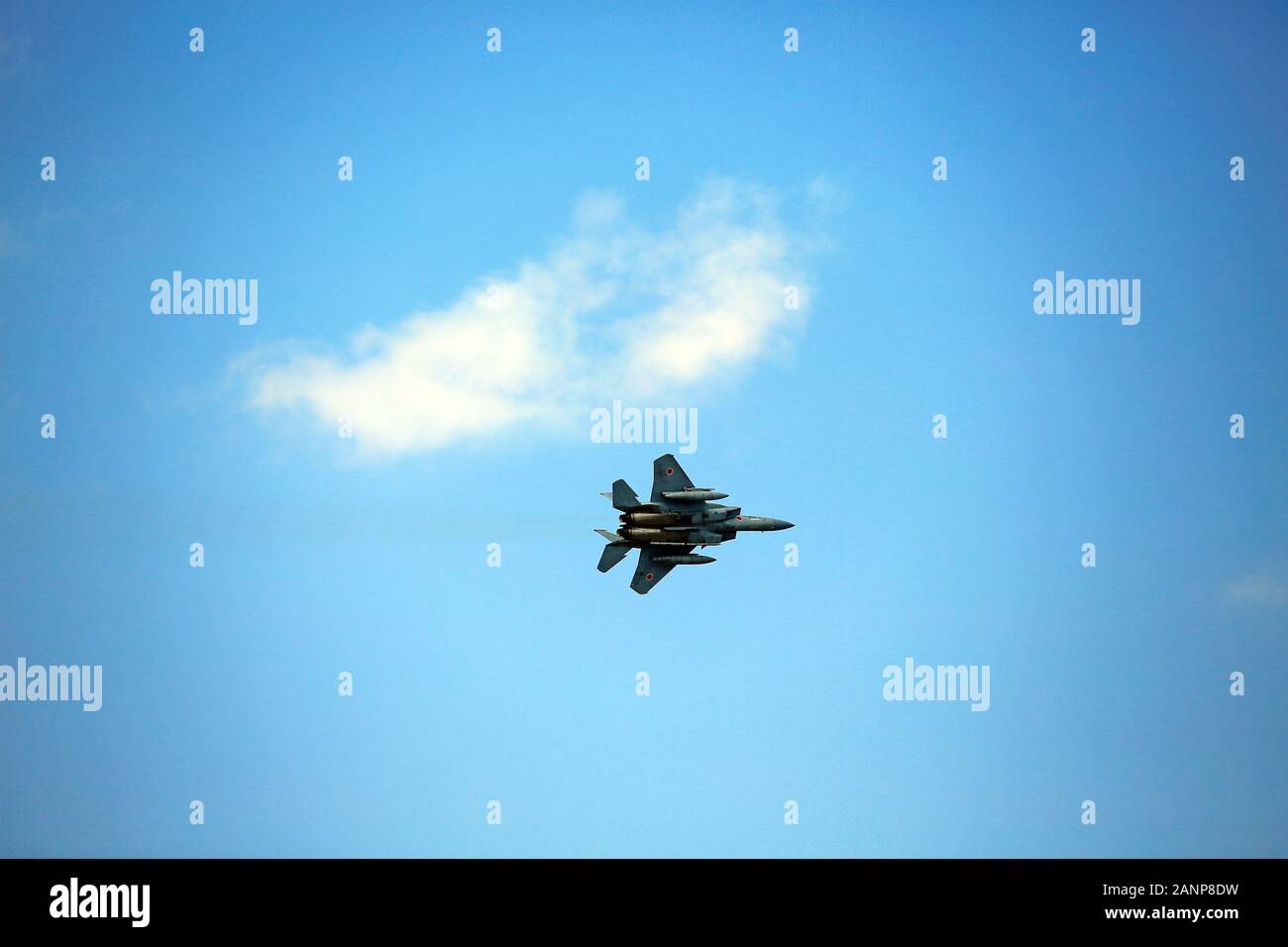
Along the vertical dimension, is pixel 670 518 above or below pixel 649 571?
above

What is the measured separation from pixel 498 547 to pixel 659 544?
38.1 ft

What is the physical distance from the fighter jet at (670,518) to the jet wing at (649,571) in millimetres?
765

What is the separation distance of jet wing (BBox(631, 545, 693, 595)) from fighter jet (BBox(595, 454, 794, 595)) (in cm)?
76

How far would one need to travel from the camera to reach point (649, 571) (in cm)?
10162

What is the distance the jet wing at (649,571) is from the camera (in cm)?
10131

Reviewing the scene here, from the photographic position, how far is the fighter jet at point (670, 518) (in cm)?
9919

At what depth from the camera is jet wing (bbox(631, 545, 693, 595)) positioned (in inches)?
3989

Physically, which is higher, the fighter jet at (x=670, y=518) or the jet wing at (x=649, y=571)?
the fighter jet at (x=670, y=518)

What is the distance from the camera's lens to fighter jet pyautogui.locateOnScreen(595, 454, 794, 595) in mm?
99188

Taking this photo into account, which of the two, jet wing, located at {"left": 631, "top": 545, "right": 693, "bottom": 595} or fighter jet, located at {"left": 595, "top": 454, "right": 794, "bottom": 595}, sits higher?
fighter jet, located at {"left": 595, "top": 454, "right": 794, "bottom": 595}

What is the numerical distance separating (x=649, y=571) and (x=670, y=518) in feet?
14.7

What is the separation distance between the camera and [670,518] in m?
99.2
